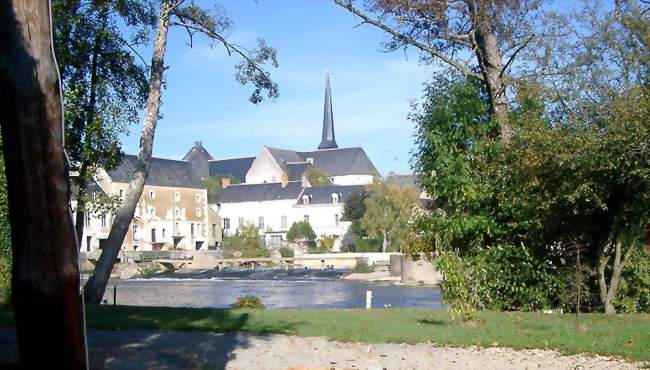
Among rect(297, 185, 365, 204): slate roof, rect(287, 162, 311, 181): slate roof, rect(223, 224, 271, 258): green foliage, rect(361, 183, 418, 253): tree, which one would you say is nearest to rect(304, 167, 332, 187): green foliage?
rect(287, 162, 311, 181): slate roof

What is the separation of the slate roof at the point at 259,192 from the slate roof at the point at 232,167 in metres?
31.4

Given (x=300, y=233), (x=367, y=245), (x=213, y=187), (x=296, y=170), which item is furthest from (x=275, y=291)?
(x=296, y=170)

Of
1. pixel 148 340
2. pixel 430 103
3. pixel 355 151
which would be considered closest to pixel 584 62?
pixel 430 103

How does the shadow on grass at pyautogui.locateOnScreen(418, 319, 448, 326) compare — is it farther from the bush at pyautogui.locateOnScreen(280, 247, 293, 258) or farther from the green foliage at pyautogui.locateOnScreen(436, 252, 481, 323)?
the bush at pyautogui.locateOnScreen(280, 247, 293, 258)

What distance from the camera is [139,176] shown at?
20.5 m

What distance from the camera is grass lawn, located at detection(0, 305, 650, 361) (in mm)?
10633

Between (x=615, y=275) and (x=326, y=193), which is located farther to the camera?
(x=326, y=193)

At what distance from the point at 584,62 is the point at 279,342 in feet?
33.0

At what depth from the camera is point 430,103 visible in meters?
18.0

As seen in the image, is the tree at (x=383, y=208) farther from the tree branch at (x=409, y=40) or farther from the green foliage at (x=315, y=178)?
the tree branch at (x=409, y=40)

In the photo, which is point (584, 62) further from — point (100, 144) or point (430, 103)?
point (100, 144)

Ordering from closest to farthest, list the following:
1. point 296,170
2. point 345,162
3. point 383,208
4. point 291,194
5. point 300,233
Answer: point 383,208 < point 300,233 < point 291,194 < point 296,170 < point 345,162

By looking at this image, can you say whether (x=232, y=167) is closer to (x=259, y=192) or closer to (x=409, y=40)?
(x=259, y=192)

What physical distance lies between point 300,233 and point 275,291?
46159 millimetres
